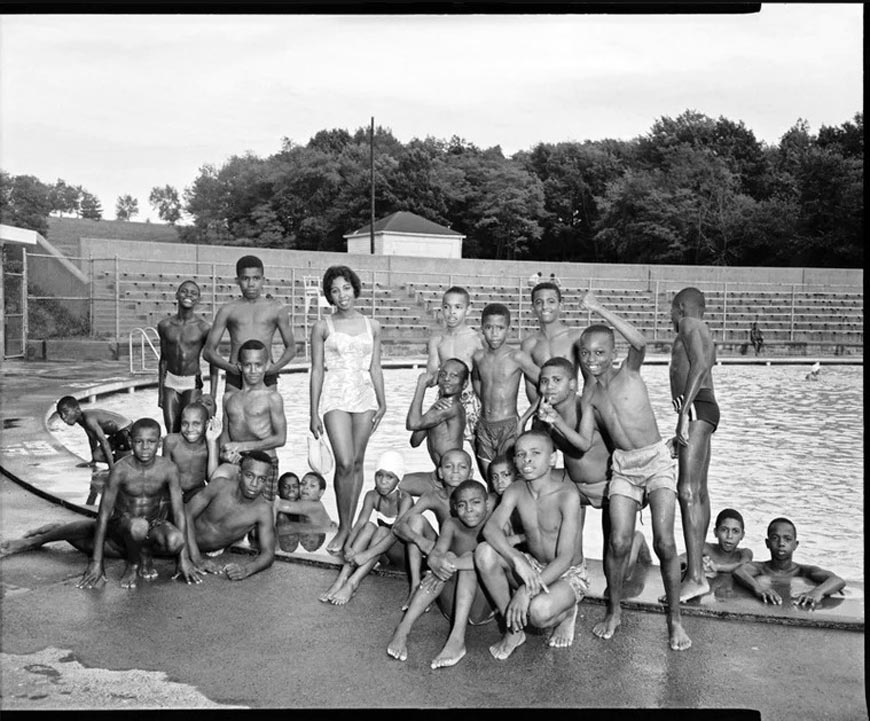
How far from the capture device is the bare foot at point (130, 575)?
5422 mm

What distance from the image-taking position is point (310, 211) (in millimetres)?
43125

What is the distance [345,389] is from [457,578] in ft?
6.28

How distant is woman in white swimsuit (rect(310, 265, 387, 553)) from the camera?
629 cm

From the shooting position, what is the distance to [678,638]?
14.8 ft

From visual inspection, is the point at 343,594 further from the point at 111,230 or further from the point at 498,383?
the point at 111,230

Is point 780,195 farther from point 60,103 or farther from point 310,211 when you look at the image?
point 60,103

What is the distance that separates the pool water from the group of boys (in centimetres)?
156

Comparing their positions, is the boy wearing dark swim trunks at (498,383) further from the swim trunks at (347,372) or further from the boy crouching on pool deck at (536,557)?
the boy crouching on pool deck at (536,557)

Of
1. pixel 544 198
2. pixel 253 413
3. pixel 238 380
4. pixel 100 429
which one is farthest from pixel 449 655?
pixel 544 198

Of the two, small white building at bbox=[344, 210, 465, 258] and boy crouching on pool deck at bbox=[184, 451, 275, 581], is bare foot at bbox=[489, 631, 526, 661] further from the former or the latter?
small white building at bbox=[344, 210, 465, 258]

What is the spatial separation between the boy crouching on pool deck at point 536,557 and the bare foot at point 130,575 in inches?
79.9

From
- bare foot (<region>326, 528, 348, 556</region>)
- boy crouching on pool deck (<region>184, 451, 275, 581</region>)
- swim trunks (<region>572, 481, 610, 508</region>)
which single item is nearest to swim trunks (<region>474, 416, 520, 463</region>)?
swim trunks (<region>572, 481, 610, 508</region>)

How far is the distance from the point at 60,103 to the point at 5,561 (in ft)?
117

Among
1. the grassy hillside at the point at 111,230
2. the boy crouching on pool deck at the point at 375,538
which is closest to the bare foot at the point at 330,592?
the boy crouching on pool deck at the point at 375,538
